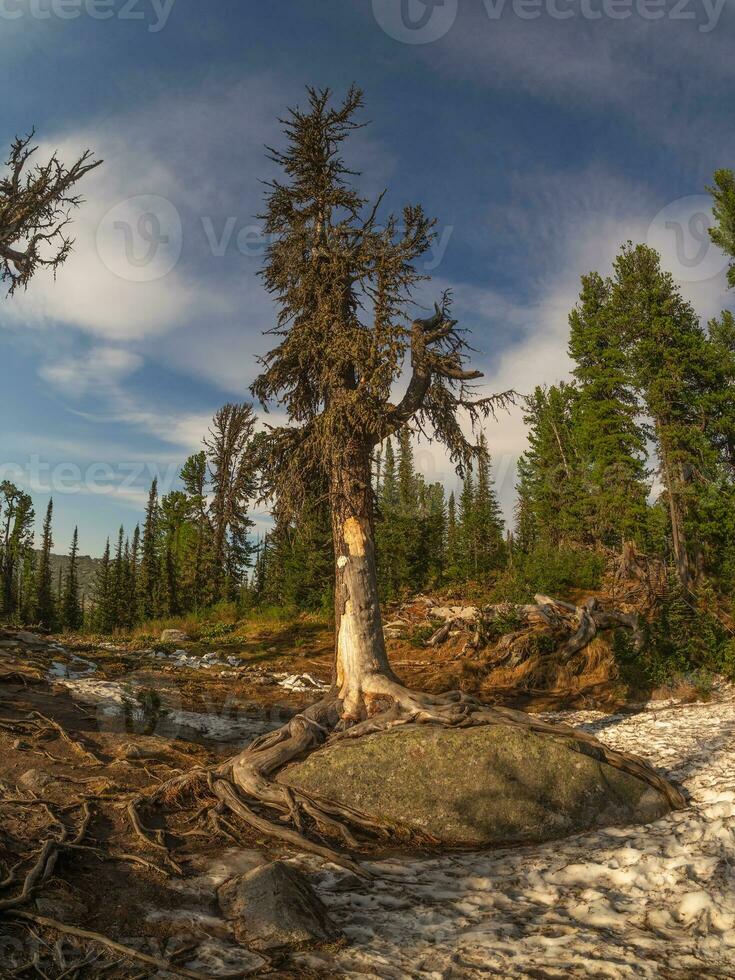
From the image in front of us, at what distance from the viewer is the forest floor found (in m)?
3.67

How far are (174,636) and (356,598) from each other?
15.3 m

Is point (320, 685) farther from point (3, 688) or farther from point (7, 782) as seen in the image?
point (7, 782)

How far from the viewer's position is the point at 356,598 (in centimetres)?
966

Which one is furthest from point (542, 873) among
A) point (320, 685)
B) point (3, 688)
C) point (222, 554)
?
point (222, 554)

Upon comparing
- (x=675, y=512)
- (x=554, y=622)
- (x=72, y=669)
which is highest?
(x=675, y=512)

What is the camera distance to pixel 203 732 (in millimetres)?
10695

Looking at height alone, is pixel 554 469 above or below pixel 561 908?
above

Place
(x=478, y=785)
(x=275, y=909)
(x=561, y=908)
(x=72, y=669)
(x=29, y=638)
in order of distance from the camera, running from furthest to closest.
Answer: (x=29, y=638) → (x=72, y=669) → (x=478, y=785) → (x=561, y=908) → (x=275, y=909)

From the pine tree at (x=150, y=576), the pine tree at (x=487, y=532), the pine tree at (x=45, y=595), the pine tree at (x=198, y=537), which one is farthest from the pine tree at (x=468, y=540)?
the pine tree at (x=45, y=595)

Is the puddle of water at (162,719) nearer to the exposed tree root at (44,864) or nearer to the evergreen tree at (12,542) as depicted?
the exposed tree root at (44,864)

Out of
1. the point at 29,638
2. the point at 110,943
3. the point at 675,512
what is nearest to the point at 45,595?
the point at 29,638

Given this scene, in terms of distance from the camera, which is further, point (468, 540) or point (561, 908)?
point (468, 540)

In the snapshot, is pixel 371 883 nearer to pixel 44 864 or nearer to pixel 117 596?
pixel 44 864

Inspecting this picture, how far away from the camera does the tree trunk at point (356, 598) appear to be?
9523 millimetres
